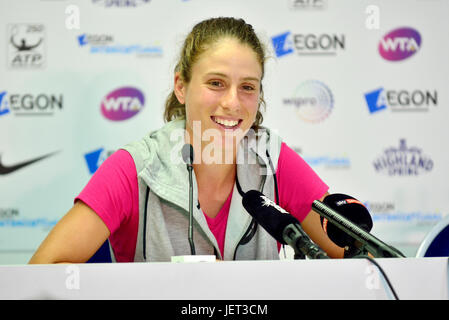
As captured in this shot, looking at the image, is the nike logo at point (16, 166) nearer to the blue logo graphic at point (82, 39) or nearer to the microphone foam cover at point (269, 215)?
the blue logo graphic at point (82, 39)

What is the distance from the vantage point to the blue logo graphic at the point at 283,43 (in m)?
2.62

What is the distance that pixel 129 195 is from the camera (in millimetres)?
1166

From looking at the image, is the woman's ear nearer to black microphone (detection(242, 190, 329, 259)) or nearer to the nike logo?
black microphone (detection(242, 190, 329, 259))

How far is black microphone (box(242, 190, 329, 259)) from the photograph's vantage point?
0.62 meters

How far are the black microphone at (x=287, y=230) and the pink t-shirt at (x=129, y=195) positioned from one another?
465 mm

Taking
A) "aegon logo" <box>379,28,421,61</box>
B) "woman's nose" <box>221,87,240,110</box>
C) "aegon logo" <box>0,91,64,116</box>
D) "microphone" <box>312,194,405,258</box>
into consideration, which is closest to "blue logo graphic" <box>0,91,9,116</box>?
"aegon logo" <box>0,91,64,116</box>

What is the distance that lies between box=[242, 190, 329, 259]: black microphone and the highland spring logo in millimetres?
1981

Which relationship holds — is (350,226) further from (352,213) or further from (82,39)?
(82,39)

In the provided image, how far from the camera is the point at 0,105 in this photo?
259 centimetres

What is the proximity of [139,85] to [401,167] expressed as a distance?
160cm

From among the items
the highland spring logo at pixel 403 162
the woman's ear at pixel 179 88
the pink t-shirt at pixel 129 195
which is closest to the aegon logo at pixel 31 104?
the woman's ear at pixel 179 88
